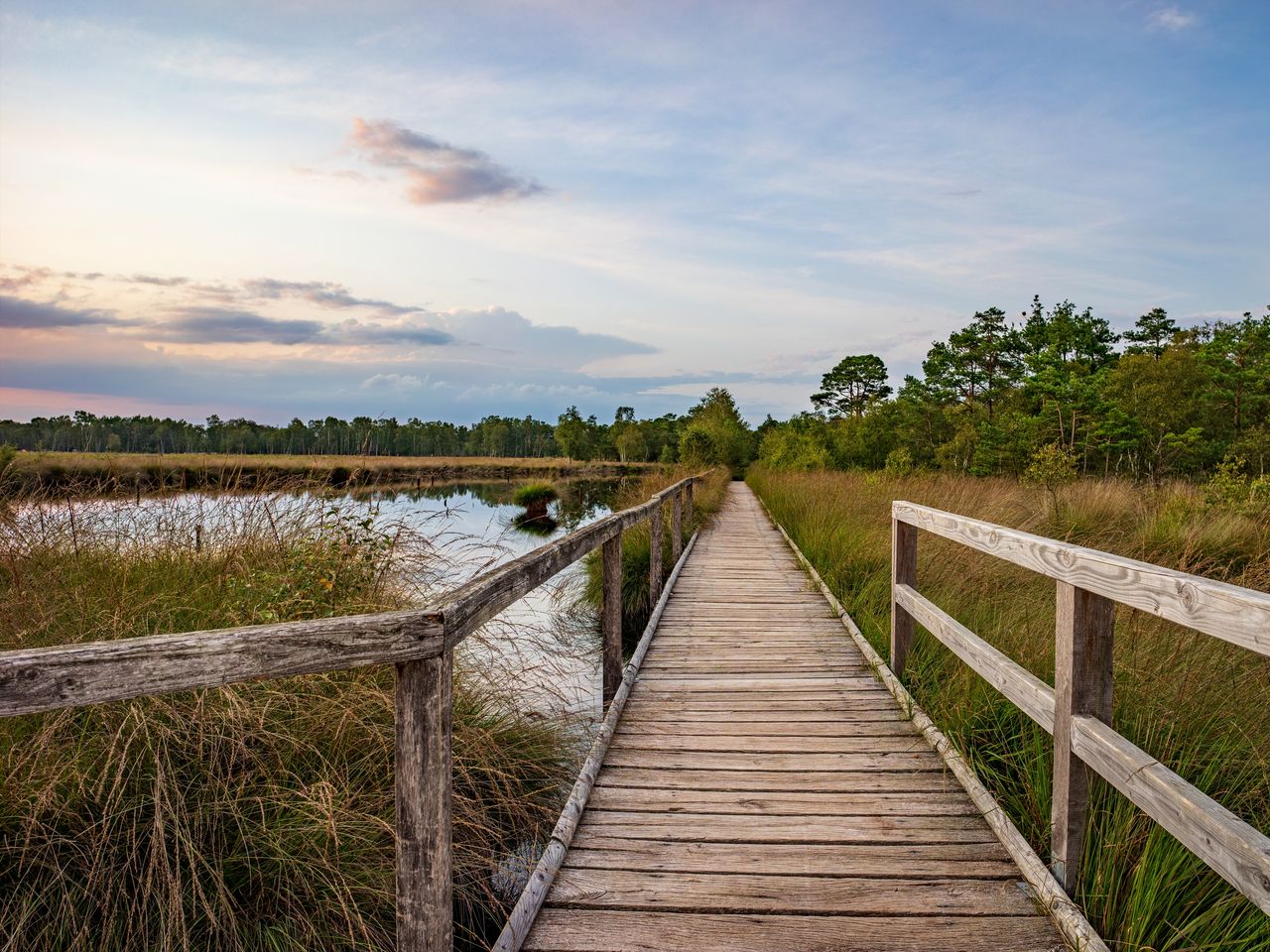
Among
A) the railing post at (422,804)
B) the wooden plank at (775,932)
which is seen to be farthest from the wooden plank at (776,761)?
the railing post at (422,804)

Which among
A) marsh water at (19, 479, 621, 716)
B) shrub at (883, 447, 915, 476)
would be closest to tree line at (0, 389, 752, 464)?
marsh water at (19, 479, 621, 716)

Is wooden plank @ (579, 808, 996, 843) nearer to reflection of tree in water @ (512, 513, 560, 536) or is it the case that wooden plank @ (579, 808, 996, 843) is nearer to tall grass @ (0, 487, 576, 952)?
tall grass @ (0, 487, 576, 952)

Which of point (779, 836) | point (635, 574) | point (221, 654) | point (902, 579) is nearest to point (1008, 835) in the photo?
point (779, 836)

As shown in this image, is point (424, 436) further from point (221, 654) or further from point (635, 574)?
point (221, 654)

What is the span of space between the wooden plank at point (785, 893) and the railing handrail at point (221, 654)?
111cm

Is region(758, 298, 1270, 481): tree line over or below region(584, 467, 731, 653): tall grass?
over

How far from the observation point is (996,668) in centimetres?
285

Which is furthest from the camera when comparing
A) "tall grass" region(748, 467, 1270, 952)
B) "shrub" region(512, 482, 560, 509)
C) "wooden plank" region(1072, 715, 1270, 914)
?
"shrub" region(512, 482, 560, 509)

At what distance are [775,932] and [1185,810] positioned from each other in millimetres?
1187

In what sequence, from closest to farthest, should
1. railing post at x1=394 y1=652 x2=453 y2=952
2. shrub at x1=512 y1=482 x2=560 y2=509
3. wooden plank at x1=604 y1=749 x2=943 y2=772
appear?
railing post at x1=394 y1=652 x2=453 y2=952 → wooden plank at x1=604 y1=749 x2=943 y2=772 → shrub at x1=512 y1=482 x2=560 y2=509

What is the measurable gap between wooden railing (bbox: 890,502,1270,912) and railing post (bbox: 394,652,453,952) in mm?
1749

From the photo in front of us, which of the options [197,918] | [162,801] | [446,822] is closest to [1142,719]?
[446,822]

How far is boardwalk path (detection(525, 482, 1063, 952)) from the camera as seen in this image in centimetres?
215

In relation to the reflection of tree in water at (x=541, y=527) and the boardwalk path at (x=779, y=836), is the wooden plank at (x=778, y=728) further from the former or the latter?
the reflection of tree in water at (x=541, y=527)
